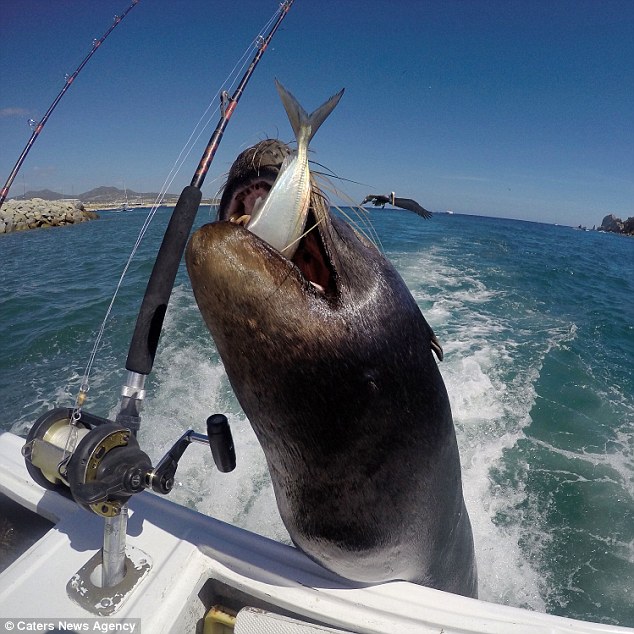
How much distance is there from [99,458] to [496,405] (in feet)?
17.2

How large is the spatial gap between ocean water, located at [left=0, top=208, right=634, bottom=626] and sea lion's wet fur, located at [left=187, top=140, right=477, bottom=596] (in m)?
0.45

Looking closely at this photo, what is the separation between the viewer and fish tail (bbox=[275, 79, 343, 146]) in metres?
1.09

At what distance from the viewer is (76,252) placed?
17250 millimetres

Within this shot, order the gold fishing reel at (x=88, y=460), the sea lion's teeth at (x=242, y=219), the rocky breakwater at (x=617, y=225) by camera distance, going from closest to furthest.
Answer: the sea lion's teeth at (x=242, y=219)
the gold fishing reel at (x=88, y=460)
the rocky breakwater at (x=617, y=225)

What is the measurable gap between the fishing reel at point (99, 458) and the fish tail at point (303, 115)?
1012mm

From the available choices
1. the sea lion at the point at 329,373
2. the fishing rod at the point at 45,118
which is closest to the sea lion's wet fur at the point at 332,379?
the sea lion at the point at 329,373

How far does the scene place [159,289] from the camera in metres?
1.70

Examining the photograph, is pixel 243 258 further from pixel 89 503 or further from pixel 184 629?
pixel 184 629

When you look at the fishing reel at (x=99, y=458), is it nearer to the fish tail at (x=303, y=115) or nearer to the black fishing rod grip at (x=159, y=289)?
the black fishing rod grip at (x=159, y=289)

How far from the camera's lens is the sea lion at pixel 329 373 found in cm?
105

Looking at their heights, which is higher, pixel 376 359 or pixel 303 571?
pixel 376 359

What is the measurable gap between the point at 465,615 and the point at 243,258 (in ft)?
5.16

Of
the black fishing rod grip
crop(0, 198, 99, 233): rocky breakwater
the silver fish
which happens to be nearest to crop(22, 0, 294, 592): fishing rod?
the black fishing rod grip

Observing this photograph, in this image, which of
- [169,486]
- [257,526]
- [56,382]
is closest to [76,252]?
[56,382]
